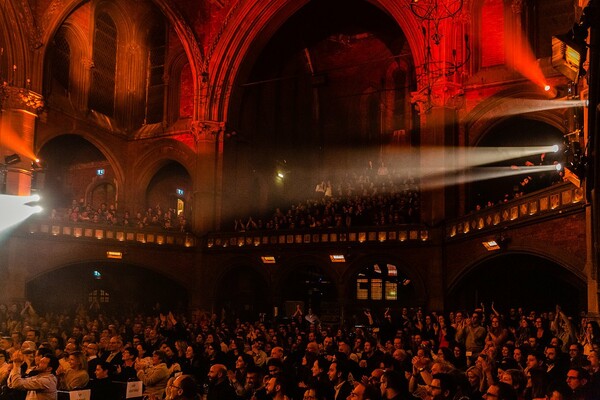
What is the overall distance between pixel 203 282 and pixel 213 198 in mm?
3600

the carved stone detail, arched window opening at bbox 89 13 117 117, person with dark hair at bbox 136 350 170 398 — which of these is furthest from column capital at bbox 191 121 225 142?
person with dark hair at bbox 136 350 170 398

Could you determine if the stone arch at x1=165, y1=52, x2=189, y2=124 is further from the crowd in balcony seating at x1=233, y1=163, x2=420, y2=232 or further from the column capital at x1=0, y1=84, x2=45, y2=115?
the column capital at x1=0, y1=84, x2=45, y2=115

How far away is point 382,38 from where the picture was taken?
3309 centimetres

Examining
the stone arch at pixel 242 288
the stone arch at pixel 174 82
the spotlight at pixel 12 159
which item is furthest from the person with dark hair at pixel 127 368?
the stone arch at pixel 174 82

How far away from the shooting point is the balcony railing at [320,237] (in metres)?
23.5

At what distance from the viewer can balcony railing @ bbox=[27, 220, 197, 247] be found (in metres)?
24.5

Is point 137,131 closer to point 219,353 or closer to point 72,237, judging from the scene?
point 72,237

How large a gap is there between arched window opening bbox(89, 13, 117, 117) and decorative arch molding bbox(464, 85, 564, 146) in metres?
16.8

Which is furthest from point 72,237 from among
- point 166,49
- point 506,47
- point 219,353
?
point 506,47

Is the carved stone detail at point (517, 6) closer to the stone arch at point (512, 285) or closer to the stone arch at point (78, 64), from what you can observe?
the stone arch at point (512, 285)

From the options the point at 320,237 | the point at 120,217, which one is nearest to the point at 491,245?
the point at 320,237

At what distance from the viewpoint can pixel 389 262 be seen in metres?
24.0

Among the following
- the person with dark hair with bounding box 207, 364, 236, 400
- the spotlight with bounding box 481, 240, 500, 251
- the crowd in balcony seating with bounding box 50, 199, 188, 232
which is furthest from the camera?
the crowd in balcony seating with bounding box 50, 199, 188, 232

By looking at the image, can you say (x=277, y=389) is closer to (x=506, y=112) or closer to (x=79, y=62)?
(x=506, y=112)
